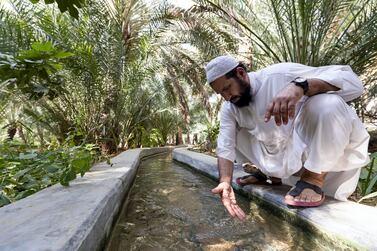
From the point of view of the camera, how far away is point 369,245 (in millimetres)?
1110

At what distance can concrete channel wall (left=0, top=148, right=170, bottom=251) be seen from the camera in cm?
95

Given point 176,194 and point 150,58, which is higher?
point 150,58

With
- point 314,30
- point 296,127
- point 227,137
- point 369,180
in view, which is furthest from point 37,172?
point 314,30

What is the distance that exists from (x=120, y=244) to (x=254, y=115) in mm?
1089

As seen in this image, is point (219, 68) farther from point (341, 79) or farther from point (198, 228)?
point (198, 228)

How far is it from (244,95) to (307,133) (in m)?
0.42

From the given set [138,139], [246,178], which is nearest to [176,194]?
[246,178]

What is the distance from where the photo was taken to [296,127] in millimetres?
1840

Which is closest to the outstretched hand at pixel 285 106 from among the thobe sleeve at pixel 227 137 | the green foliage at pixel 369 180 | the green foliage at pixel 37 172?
the thobe sleeve at pixel 227 137

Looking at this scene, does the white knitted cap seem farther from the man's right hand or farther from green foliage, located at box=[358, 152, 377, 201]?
green foliage, located at box=[358, 152, 377, 201]

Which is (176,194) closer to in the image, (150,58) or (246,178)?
(246,178)

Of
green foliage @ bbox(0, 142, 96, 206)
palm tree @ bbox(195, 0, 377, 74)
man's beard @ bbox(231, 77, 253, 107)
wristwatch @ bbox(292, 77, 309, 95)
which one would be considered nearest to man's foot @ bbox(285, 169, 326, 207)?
wristwatch @ bbox(292, 77, 309, 95)

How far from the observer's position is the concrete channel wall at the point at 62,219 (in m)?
0.95

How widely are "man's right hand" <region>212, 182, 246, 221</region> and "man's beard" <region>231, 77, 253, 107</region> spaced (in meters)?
0.55
